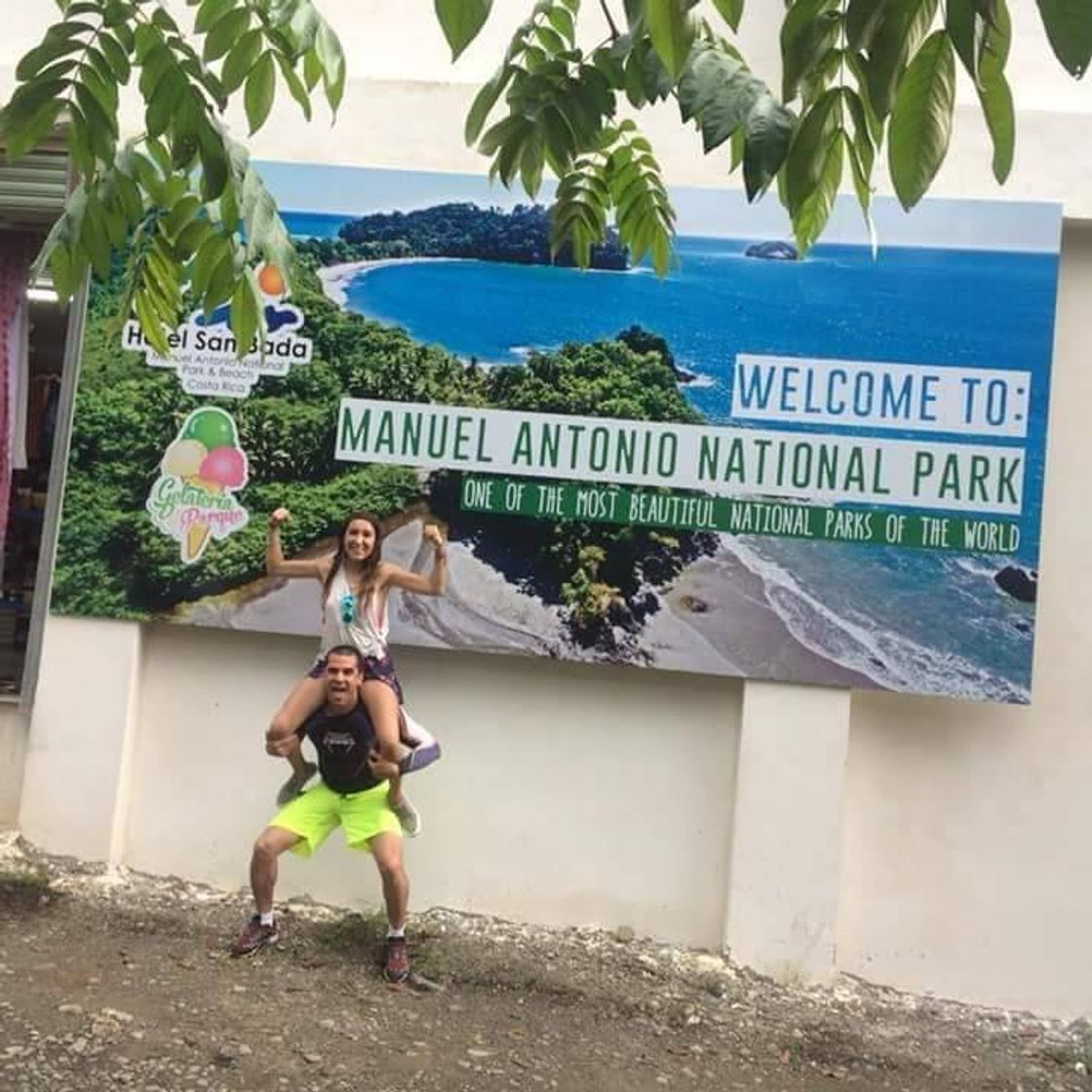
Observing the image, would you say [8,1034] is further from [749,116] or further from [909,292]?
[909,292]

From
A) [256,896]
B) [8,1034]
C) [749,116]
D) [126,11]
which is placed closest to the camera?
[749,116]

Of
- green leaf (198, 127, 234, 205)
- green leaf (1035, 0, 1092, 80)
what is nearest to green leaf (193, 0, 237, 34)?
green leaf (198, 127, 234, 205)

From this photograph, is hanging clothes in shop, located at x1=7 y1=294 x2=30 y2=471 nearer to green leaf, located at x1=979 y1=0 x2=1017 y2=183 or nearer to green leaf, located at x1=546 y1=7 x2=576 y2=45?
green leaf, located at x1=546 y1=7 x2=576 y2=45

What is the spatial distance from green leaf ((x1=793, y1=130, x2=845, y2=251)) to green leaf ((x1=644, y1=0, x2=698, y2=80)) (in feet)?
0.99

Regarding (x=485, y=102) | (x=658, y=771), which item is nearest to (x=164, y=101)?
(x=485, y=102)

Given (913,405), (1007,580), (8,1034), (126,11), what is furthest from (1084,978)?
(126,11)

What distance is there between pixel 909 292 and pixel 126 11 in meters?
3.28

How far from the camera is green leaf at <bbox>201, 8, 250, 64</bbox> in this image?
233cm

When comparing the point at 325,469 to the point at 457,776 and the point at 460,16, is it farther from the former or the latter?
the point at 460,16

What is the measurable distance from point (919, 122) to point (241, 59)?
1423 millimetres

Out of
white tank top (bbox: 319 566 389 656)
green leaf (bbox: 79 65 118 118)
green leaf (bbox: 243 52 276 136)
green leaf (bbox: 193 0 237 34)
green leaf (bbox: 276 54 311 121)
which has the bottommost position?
white tank top (bbox: 319 566 389 656)

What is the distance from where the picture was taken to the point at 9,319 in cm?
556

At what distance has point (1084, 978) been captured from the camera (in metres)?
4.60

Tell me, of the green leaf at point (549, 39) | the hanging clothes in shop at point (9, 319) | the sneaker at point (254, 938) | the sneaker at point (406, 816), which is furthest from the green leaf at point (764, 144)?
the hanging clothes in shop at point (9, 319)
